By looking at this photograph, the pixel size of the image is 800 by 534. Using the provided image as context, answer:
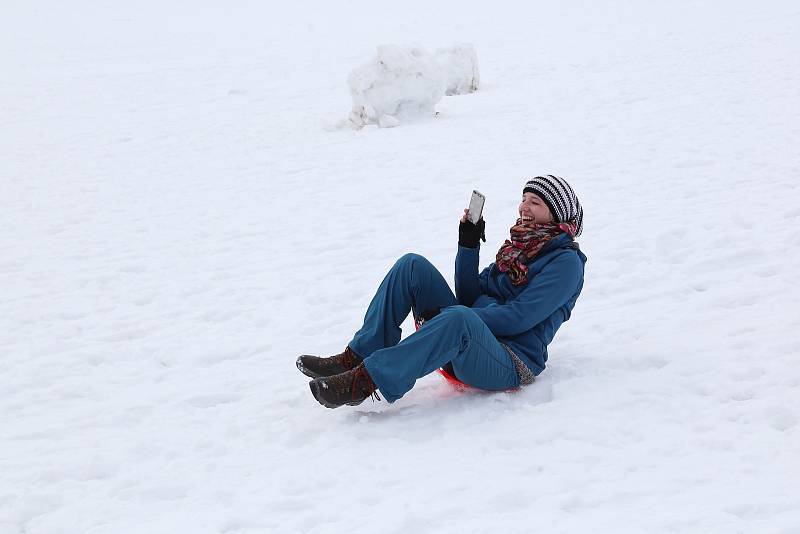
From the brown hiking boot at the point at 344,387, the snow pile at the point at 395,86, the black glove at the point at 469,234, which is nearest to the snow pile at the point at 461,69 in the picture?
the snow pile at the point at 395,86

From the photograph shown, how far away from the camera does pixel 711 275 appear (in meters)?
6.00

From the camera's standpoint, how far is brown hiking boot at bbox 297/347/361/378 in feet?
14.5

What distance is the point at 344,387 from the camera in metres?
4.02

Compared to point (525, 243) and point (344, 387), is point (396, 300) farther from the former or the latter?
point (525, 243)

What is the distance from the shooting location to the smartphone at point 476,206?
4348mm

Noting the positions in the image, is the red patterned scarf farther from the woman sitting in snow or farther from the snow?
the snow

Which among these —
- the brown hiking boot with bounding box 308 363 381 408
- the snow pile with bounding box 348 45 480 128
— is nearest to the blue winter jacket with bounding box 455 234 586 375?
the brown hiking boot with bounding box 308 363 381 408

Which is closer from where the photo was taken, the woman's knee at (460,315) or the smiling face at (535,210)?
the woman's knee at (460,315)

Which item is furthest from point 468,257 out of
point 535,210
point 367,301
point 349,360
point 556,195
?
point 367,301

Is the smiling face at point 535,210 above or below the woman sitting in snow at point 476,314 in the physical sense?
above

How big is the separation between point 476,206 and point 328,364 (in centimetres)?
123

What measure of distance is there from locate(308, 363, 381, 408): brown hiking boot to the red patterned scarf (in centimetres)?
104

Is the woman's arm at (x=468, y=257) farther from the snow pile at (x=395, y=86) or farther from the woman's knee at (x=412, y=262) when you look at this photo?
the snow pile at (x=395, y=86)

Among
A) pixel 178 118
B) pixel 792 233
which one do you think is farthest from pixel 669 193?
pixel 178 118
